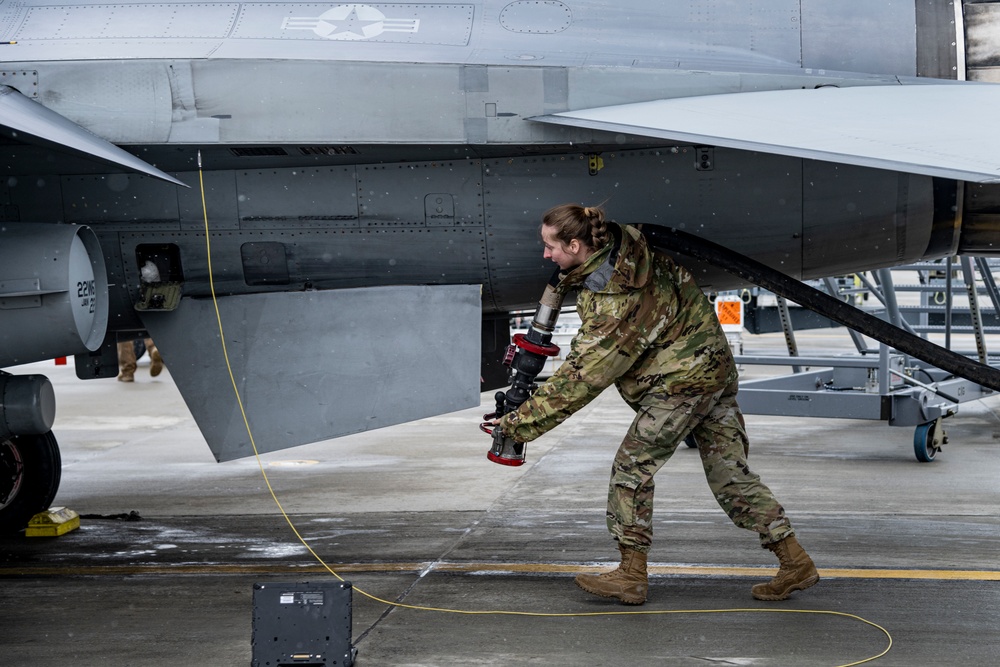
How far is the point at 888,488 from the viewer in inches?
335

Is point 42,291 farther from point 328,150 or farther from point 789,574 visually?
point 789,574

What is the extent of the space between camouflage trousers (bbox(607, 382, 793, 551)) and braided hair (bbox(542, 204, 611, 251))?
2.80 feet

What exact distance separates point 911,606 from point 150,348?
15370 millimetres

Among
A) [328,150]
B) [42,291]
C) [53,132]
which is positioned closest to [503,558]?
[328,150]

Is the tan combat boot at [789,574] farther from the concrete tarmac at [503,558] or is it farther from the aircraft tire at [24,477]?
the aircraft tire at [24,477]

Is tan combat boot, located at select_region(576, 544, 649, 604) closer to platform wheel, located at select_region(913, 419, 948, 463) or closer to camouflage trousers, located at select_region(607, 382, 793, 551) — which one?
camouflage trousers, located at select_region(607, 382, 793, 551)

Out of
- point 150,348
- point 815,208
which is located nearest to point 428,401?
point 815,208

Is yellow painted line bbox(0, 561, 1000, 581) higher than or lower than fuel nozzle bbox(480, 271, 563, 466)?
lower

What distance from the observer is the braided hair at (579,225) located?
5.24 m

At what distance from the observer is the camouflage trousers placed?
5.38m

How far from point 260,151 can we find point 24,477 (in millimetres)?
3116

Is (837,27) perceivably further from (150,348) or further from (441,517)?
(150,348)

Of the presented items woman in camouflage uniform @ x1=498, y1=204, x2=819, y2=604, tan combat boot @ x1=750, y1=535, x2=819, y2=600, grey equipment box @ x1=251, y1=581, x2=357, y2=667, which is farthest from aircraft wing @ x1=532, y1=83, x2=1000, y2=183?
grey equipment box @ x1=251, y1=581, x2=357, y2=667

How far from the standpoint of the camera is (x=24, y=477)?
744 centimetres
